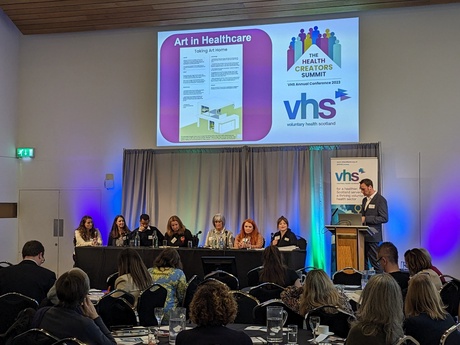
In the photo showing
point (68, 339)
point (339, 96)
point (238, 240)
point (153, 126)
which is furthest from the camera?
point (153, 126)

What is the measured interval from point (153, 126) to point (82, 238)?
2.54 meters

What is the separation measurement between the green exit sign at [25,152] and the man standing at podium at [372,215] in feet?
22.2

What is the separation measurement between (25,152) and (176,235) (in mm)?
4319

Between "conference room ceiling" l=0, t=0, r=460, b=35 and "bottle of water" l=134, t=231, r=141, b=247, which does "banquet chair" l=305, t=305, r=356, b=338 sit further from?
"conference room ceiling" l=0, t=0, r=460, b=35

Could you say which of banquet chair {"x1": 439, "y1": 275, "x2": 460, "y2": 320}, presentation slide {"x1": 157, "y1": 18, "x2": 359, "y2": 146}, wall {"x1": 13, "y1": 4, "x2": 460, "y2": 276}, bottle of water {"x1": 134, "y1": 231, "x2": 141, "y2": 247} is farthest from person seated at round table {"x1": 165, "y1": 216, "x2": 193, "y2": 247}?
banquet chair {"x1": 439, "y1": 275, "x2": 460, "y2": 320}

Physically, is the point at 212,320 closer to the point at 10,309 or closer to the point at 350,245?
the point at 10,309

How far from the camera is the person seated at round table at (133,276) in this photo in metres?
4.96

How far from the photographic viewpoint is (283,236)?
29.4 ft

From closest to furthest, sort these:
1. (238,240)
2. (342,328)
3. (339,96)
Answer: (342,328) < (238,240) < (339,96)

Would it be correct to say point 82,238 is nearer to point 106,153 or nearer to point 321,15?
point 106,153

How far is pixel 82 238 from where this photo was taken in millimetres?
9820

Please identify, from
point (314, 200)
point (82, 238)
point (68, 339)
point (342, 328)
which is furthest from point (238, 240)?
point (68, 339)

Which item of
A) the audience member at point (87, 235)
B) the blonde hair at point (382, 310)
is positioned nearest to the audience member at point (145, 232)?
the audience member at point (87, 235)

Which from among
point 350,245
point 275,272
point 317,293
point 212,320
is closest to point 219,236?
point 350,245
